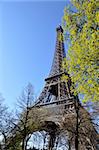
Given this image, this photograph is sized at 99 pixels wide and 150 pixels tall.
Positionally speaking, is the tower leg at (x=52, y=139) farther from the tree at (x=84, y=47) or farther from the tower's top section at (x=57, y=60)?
the tree at (x=84, y=47)

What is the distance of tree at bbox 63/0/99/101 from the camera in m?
10.6

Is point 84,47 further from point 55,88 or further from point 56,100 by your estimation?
point 55,88

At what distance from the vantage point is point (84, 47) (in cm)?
1099

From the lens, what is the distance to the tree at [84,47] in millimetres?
10554

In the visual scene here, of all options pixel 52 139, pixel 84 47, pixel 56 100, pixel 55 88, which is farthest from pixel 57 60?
pixel 84 47

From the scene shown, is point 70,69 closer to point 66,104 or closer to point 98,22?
point 98,22

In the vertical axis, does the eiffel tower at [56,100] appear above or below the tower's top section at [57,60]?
below

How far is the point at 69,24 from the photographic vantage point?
40.1 ft

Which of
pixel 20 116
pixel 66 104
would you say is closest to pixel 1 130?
pixel 20 116

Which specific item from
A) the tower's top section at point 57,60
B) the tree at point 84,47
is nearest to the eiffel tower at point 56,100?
the tower's top section at point 57,60

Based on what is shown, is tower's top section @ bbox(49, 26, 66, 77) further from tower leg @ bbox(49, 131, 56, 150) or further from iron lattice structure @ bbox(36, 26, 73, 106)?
tower leg @ bbox(49, 131, 56, 150)

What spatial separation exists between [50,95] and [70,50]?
114 feet

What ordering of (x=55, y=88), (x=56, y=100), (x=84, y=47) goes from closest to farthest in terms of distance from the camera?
(x=84, y=47)
(x=56, y=100)
(x=55, y=88)

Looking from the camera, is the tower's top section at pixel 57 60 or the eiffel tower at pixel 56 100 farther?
the tower's top section at pixel 57 60
